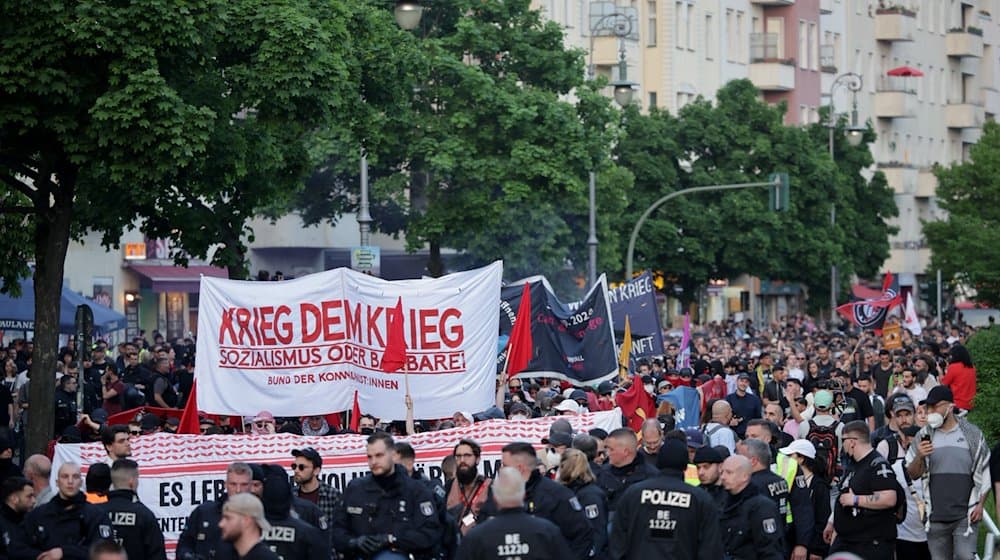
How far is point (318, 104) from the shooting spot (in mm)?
24203

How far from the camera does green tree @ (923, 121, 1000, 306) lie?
6831 cm

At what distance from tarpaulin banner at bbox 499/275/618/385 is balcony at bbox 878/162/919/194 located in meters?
67.8

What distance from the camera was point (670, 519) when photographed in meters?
12.9

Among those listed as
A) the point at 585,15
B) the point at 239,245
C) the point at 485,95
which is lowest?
the point at 239,245

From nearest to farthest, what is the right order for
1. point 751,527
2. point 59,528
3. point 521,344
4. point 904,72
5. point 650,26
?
point 59,528, point 751,527, point 521,344, point 650,26, point 904,72

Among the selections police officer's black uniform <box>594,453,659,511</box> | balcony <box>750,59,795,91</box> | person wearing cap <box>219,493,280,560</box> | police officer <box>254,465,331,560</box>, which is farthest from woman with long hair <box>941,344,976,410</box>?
balcony <box>750,59,795,91</box>

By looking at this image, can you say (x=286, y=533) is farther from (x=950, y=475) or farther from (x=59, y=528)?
(x=950, y=475)

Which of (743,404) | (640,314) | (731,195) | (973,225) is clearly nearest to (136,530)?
(743,404)

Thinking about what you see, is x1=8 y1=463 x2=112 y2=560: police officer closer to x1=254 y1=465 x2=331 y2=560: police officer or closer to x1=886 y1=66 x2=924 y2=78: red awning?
x1=254 y1=465 x2=331 y2=560: police officer

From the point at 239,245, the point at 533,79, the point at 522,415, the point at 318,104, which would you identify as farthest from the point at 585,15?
the point at 522,415

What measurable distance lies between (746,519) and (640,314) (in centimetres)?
1556

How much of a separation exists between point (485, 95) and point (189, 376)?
1737 centimetres

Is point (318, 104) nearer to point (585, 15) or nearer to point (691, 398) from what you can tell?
point (691, 398)

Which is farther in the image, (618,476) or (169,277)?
(169,277)
